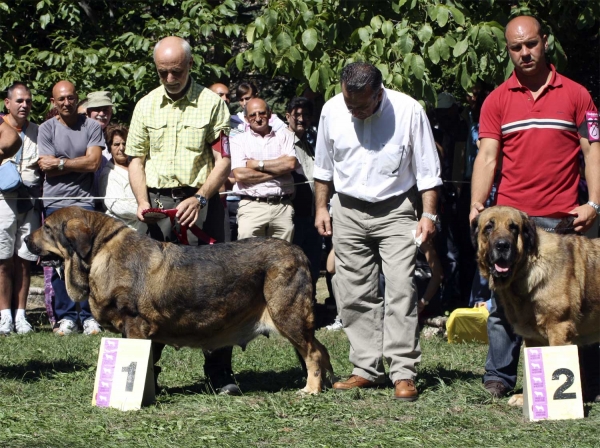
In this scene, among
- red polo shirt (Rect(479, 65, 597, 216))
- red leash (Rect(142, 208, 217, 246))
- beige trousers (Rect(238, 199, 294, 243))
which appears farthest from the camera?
beige trousers (Rect(238, 199, 294, 243))

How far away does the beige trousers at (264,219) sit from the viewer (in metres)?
9.38

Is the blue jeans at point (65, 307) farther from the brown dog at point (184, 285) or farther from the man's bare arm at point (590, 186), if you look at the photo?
the man's bare arm at point (590, 186)

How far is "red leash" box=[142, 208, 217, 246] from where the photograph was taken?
643 cm

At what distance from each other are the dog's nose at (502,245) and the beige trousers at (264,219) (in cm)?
402

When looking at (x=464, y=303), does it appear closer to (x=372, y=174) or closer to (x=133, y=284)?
(x=372, y=174)

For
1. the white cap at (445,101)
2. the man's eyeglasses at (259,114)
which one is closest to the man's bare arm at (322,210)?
the man's eyeglasses at (259,114)

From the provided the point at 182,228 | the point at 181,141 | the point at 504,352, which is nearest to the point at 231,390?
the point at 182,228

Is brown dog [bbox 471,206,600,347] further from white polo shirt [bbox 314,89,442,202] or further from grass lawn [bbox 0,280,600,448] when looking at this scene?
white polo shirt [bbox 314,89,442,202]

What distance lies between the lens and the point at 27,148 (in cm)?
980

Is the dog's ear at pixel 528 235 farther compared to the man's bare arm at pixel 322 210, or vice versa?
the man's bare arm at pixel 322 210

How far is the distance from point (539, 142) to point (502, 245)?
837 millimetres

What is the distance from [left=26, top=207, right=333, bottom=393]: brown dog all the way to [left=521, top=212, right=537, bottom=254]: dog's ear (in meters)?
1.55

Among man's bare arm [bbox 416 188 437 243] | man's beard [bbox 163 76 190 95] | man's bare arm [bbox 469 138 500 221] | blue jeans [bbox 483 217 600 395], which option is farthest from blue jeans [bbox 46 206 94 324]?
man's bare arm [bbox 469 138 500 221]

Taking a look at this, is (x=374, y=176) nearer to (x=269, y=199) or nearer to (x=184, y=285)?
(x=184, y=285)
